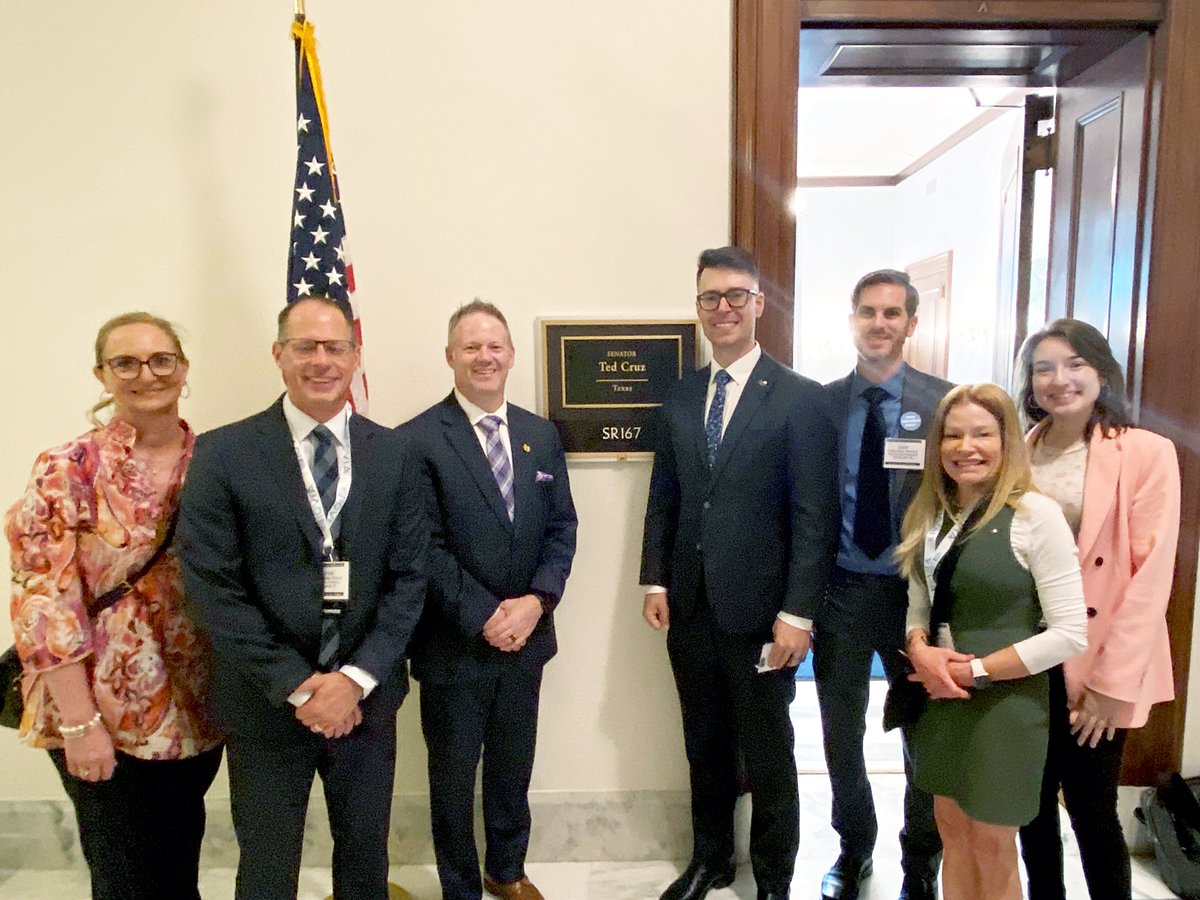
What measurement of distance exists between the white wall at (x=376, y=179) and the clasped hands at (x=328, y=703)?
3.02 ft

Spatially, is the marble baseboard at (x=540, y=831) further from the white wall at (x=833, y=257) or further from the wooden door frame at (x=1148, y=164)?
the white wall at (x=833, y=257)

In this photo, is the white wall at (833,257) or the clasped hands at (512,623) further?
the white wall at (833,257)

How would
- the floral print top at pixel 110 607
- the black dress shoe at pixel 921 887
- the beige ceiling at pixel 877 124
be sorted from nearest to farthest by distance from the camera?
1. the floral print top at pixel 110 607
2. the black dress shoe at pixel 921 887
3. the beige ceiling at pixel 877 124

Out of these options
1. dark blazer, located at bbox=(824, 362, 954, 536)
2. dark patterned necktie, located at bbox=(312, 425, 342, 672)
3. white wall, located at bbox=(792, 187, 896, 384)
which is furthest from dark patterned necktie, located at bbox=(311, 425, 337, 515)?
white wall, located at bbox=(792, 187, 896, 384)

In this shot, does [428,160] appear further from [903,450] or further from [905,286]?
[903,450]

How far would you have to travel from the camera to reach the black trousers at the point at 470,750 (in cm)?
197

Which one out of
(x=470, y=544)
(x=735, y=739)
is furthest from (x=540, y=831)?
(x=470, y=544)

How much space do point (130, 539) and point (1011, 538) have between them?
1.88m

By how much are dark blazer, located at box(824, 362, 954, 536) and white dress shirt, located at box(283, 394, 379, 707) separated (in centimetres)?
123

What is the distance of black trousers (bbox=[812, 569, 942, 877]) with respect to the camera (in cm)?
200

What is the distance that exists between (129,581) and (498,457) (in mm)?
893

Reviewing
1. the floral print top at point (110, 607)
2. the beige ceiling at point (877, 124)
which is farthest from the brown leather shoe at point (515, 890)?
the beige ceiling at point (877, 124)

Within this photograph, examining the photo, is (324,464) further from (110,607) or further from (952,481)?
(952,481)

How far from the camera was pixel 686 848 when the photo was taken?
2436 millimetres
